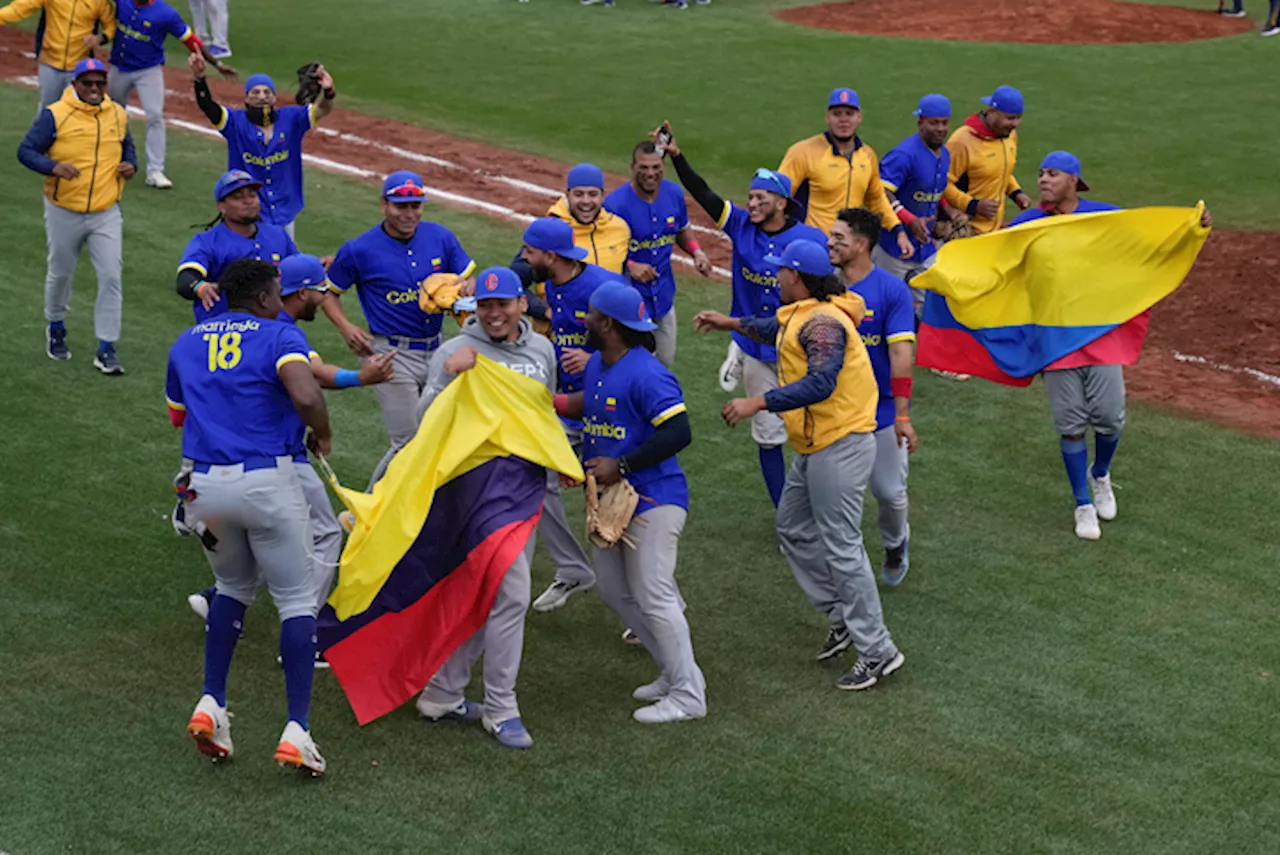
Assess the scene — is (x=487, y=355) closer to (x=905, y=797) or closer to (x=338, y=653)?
(x=338, y=653)

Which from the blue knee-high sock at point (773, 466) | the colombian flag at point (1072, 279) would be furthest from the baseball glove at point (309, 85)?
the colombian flag at point (1072, 279)

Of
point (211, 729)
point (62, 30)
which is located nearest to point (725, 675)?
point (211, 729)

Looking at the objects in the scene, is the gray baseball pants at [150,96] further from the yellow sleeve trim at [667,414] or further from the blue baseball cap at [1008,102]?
the yellow sleeve trim at [667,414]

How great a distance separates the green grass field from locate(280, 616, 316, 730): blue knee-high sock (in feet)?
1.03

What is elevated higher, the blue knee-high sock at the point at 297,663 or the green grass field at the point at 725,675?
the blue knee-high sock at the point at 297,663

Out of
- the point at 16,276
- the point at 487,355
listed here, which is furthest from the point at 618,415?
the point at 16,276

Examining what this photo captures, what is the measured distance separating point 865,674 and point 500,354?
2.39 m

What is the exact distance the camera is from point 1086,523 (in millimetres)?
9500

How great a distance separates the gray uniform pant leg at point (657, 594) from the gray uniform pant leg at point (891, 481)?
165 centimetres

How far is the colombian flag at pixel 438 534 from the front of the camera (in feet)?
23.1

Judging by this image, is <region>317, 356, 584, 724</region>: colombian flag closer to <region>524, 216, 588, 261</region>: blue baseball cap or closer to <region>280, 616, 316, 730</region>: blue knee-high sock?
<region>280, 616, 316, 730</region>: blue knee-high sock

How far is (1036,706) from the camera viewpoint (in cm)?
745

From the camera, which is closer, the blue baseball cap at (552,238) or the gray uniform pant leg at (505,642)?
the gray uniform pant leg at (505,642)

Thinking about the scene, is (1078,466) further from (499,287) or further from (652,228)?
(499,287)
